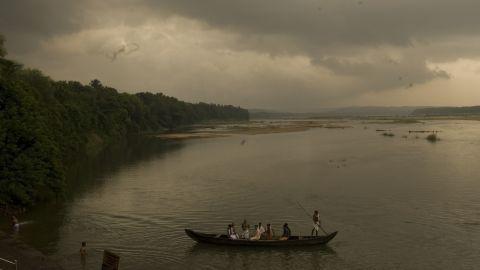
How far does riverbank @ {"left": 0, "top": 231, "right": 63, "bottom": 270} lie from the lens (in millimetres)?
32250

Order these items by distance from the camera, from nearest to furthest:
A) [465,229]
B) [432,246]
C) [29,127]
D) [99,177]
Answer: [432,246], [465,229], [29,127], [99,177]

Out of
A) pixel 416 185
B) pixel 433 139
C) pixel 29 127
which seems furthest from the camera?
pixel 433 139

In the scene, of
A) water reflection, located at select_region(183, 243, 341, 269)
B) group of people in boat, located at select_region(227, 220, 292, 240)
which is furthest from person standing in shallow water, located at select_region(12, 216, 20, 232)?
group of people in boat, located at select_region(227, 220, 292, 240)

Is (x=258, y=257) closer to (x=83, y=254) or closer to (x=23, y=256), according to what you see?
(x=83, y=254)

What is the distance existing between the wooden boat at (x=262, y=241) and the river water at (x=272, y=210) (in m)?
0.51

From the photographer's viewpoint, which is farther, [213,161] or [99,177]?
[213,161]

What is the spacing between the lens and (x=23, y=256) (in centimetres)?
3412

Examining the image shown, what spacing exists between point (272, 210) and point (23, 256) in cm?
2582

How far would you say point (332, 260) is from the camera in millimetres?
36469

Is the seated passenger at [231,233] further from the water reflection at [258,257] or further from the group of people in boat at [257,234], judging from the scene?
the water reflection at [258,257]

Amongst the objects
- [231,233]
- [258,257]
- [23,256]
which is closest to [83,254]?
[23,256]

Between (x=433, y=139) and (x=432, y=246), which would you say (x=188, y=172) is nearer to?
(x=432, y=246)

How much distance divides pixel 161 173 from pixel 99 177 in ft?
32.6

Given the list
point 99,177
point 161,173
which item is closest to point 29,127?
point 99,177
